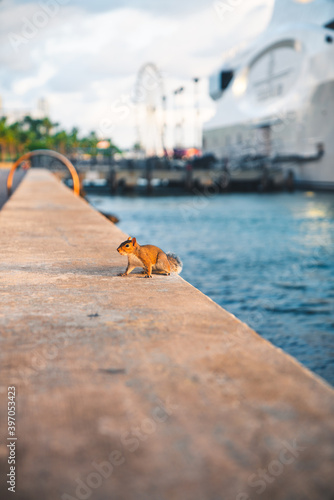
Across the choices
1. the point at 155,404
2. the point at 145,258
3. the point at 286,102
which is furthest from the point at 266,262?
the point at 286,102

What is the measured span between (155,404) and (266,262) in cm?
1336

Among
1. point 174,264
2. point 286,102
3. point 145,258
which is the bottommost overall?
point 174,264

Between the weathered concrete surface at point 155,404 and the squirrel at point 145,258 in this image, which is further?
the squirrel at point 145,258

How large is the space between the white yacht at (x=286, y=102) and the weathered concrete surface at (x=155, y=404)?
146 feet

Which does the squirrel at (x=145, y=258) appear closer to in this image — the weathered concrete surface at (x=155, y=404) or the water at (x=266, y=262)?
the weathered concrete surface at (x=155, y=404)

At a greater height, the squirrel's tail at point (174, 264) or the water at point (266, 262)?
the squirrel's tail at point (174, 264)

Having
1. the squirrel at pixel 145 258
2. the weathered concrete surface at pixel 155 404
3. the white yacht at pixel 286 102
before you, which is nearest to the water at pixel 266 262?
the squirrel at pixel 145 258

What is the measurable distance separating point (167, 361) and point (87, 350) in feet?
1.17

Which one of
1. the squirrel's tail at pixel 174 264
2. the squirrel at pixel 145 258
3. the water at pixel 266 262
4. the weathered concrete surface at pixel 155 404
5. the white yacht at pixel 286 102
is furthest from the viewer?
the white yacht at pixel 286 102

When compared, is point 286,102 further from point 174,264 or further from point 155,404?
point 155,404

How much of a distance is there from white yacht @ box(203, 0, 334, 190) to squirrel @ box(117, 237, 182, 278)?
43.1 m

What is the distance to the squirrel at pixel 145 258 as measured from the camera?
370 cm

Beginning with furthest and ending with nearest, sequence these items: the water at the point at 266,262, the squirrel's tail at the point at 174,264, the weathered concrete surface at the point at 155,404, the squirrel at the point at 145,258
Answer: the water at the point at 266,262 < the squirrel's tail at the point at 174,264 < the squirrel at the point at 145,258 < the weathered concrete surface at the point at 155,404

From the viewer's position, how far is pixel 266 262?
14.8 m
